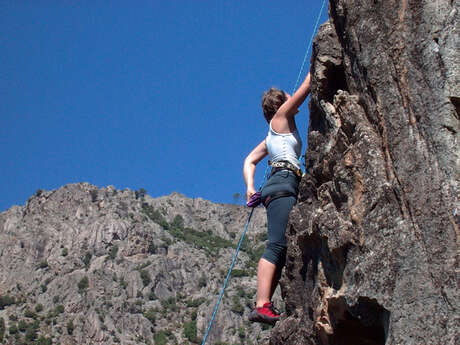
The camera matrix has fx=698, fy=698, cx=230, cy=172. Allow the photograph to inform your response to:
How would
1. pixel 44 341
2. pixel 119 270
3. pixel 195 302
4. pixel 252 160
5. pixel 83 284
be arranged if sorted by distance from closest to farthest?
pixel 252 160 < pixel 44 341 < pixel 83 284 < pixel 195 302 < pixel 119 270

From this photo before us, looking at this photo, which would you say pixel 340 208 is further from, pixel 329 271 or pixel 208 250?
pixel 208 250

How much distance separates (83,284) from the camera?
94.6m

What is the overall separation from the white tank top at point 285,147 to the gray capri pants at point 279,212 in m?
0.16

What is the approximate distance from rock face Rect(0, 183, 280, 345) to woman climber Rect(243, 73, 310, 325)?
70.5 m

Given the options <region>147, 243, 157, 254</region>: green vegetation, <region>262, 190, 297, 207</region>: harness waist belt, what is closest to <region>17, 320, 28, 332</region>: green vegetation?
<region>147, 243, 157, 254</region>: green vegetation

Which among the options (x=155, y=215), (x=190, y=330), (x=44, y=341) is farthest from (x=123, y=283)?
(x=155, y=215)

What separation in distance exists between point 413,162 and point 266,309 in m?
2.54

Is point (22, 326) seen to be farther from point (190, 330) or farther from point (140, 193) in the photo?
point (140, 193)

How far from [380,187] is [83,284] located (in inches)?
3636

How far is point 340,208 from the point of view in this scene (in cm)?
649

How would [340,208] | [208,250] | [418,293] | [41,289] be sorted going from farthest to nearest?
[208,250] < [41,289] < [340,208] < [418,293]

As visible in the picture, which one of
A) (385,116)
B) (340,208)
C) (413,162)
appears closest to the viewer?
(413,162)

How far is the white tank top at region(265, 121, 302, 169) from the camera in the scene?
7633 mm

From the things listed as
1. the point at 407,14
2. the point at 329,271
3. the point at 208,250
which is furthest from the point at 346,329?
the point at 208,250
